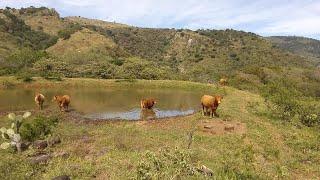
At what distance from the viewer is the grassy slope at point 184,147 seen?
16.0 metres

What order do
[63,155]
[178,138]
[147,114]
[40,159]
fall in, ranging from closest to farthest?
[40,159], [63,155], [178,138], [147,114]

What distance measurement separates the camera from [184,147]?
1905cm

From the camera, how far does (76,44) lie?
90812 millimetres

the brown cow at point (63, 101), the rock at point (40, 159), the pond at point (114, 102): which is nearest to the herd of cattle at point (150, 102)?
the brown cow at point (63, 101)

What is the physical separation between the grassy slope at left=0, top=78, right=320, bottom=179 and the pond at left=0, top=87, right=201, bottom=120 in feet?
11.9

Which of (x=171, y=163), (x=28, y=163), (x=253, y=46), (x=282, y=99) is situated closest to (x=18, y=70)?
(x=282, y=99)

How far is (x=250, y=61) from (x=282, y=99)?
95.9 metres

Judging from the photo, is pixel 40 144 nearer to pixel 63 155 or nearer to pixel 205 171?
pixel 63 155

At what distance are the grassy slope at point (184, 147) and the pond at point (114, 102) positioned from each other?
11.9ft

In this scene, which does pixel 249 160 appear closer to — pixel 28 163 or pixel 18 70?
pixel 28 163

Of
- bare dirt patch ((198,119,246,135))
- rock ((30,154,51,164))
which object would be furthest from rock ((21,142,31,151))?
bare dirt patch ((198,119,246,135))

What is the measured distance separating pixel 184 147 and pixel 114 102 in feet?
55.8

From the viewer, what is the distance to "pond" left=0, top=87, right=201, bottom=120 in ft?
97.7

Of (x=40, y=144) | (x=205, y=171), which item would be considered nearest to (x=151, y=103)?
(x=40, y=144)
